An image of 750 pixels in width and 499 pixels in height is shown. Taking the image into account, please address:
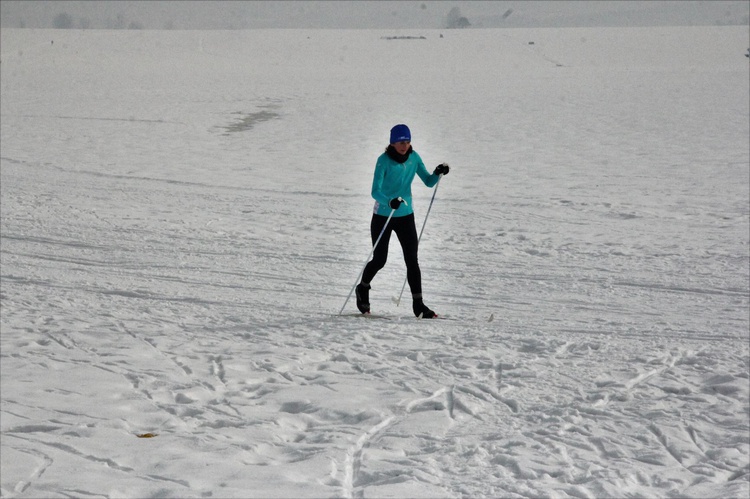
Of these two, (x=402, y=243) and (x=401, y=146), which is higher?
(x=401, y=146)

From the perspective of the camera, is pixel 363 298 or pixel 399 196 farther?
pixel 363 298

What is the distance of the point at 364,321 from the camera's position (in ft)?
23.6

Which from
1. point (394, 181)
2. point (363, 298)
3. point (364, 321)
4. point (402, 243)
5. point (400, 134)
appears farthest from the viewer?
point (363, 298)

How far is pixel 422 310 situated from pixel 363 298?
554 millimetres

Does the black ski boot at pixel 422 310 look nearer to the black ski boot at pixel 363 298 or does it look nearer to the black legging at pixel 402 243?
the black legging at pixel 402 243

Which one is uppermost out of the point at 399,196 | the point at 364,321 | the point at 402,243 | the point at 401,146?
the point at 401,146

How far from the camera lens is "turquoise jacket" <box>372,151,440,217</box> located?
6.74 m

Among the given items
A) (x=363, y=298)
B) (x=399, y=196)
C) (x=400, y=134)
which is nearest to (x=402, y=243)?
(x=399, y=196)

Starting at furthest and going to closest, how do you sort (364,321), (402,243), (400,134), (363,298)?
1. (363,298)
2. (364,321)
3. (402,243)
4. (400,134)

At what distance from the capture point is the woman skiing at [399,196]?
669cm

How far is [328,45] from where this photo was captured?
5925cm

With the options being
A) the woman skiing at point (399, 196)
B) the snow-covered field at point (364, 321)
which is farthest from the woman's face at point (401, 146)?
the snow-covered field at point (364, 321)

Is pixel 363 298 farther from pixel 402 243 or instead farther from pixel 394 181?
pixel 394 181

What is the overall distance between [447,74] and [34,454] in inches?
1516
